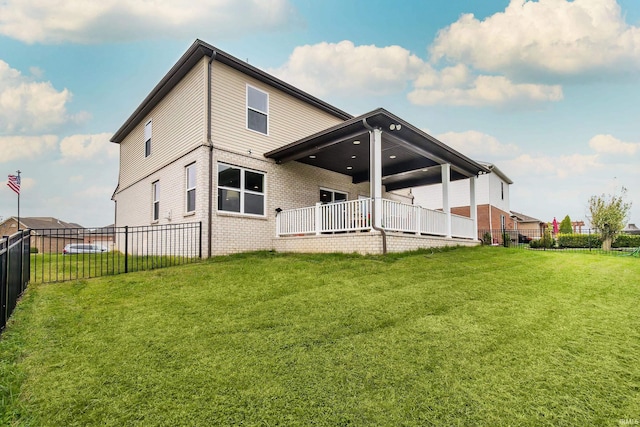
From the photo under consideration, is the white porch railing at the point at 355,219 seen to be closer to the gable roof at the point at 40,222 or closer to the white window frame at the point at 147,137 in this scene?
the white window frame at the point at 147,137

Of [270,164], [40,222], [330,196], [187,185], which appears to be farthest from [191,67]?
[40,222]

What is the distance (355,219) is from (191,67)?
7.40 m

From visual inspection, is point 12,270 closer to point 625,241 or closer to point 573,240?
point 573,240

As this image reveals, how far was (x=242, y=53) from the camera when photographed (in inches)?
503

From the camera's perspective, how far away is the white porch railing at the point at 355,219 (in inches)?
362

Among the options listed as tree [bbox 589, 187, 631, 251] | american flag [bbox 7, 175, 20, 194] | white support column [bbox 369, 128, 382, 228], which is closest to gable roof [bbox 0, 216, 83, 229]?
american flag [bbox 7, 175, 20, 194]

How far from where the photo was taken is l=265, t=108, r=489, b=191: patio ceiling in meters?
9.12

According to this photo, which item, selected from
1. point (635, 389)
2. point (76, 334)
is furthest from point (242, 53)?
point (635, 389)

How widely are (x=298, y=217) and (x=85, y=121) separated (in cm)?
1773

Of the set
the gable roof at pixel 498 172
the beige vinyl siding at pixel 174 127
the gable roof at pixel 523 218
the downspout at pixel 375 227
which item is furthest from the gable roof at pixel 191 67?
the gable roof at pixel 523 218

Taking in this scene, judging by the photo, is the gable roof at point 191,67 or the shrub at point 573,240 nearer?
the gable roof at point 191,67

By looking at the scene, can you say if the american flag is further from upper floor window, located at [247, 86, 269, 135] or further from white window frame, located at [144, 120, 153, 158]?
upper floor window, located at [247, 86, 269, 135]

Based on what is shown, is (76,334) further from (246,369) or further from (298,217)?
(298,217)

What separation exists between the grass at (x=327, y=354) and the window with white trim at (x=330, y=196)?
7715 mm
